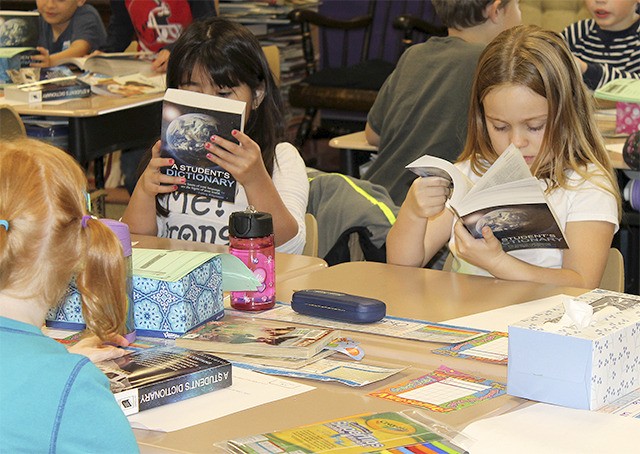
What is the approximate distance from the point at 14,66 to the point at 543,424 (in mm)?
3134

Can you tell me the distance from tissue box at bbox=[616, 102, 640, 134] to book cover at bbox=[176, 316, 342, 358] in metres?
1.85

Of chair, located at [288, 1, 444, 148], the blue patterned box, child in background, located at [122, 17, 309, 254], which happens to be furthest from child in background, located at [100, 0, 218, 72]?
the blue patterned box

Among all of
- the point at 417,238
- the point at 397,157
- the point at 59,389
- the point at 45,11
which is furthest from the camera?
the point at 45,11

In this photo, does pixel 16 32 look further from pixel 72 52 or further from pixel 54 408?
pixel 54 408

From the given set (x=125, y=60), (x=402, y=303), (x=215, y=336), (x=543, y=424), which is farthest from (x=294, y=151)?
(x=125, y=60)

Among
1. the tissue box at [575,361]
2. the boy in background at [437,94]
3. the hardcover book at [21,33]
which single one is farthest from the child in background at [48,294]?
the hardcover book at [21,33]

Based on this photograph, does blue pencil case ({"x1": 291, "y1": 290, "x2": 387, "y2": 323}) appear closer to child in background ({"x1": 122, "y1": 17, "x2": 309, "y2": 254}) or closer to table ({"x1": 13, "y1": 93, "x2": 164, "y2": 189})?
child in background ({"x1": 122, "y1": 17, "x2": 309, "y2": 254})

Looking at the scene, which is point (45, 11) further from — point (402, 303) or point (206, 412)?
point (206, 412)

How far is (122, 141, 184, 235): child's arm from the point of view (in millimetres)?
2051

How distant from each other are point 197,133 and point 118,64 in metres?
2.18

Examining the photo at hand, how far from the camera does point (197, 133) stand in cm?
199

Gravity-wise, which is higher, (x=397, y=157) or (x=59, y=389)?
(x=59, y=389)

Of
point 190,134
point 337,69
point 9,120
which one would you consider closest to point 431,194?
point 190,134

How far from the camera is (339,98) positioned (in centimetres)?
524
